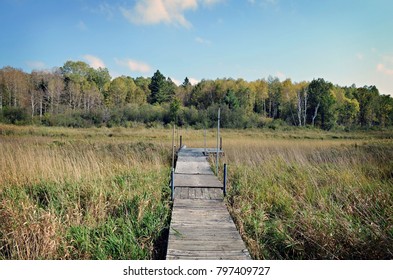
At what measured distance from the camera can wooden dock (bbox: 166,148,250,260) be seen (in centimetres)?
273

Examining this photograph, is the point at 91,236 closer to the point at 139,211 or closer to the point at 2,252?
the point at 139,211

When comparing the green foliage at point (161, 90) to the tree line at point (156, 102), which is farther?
the green foliage at point (161, 90)

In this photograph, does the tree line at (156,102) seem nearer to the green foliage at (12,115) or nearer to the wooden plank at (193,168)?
the green foliage at (12,115)

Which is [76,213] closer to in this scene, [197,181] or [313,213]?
[197,181]

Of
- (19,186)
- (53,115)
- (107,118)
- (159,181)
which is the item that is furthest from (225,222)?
(107,118)

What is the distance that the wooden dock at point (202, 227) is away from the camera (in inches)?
107

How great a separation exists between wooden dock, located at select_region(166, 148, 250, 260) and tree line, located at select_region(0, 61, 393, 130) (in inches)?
146

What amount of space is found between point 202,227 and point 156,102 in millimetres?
13502

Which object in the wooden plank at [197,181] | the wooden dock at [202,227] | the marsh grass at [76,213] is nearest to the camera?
the wooden dock at [202,227]

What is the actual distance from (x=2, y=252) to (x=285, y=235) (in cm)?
376

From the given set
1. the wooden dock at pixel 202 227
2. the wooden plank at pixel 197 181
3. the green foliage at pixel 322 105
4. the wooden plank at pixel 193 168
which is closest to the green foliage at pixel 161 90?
the wooden plank at pixel 193 168

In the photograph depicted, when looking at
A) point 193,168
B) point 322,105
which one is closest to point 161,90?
point 193,168

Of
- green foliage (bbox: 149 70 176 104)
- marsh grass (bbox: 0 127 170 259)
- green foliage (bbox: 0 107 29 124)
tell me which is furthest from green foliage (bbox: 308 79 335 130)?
green foliage (bbox: 0 107 29 124)

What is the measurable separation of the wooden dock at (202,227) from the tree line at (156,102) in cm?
372
